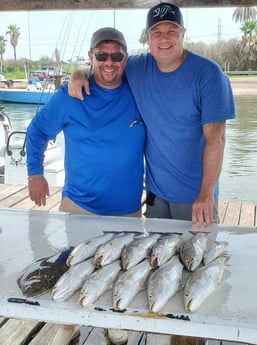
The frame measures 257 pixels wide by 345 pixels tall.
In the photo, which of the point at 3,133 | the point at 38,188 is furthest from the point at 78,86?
the point at 3,133

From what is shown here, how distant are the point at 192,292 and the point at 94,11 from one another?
2.06 m

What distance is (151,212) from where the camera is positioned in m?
2.44

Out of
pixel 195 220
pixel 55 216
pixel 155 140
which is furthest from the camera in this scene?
pixel 155 140

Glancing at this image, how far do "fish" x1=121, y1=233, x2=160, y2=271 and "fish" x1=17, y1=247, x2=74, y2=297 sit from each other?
0.64ft

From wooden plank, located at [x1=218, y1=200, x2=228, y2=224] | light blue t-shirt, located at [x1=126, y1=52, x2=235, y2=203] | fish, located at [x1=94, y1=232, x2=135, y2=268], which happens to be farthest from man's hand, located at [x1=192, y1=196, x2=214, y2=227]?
wooden plank, located at [x1=218, y1=200, x2=228, y2=224]

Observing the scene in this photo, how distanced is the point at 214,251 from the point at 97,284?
477mm

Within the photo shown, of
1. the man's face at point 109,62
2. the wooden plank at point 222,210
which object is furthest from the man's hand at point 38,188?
the wooden plank at point 222,210

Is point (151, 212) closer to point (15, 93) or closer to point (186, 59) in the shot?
point (186, 59)

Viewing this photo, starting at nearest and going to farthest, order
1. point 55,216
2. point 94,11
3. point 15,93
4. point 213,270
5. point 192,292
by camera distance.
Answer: point 192,292, point 213,270, point 55,216, point 94,11, point 15,93

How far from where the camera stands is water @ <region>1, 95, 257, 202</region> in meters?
7.43

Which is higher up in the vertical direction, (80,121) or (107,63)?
(107,63)

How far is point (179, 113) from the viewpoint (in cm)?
221

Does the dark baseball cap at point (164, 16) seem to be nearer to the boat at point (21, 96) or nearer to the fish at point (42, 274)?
the fish at point (42, 274)

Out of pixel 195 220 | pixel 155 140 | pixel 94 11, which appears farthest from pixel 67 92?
pixel 195 220
